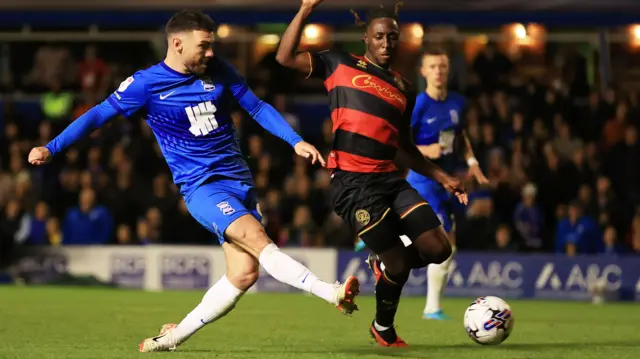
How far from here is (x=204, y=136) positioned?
27.4 feet

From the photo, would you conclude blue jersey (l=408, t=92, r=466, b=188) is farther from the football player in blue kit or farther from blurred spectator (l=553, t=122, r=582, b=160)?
blurred spectator (l=553, t=122, r=582, b=160)

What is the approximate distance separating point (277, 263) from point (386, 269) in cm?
130

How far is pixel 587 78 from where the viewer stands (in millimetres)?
22391

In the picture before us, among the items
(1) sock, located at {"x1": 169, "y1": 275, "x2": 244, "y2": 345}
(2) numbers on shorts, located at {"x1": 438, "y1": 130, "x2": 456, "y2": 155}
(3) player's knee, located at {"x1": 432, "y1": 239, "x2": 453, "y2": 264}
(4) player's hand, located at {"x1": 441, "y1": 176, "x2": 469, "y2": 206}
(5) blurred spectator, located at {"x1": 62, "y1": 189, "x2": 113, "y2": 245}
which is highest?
(2) numbers on shorts, located at {"x1": 438, "y1": 130, "x2": 456, "y2": 155}

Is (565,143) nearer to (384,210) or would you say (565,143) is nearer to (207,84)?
(384,210)

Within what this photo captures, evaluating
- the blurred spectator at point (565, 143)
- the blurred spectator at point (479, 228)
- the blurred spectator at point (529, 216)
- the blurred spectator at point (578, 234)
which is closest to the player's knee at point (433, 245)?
the blurred spectator at point (479, 228)

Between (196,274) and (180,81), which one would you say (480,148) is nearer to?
(196,274)

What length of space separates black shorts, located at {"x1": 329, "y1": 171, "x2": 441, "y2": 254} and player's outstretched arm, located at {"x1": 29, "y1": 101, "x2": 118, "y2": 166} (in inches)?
73.2

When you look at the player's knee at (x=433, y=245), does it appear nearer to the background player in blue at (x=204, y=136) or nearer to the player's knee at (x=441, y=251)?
the player's knee at (x=441, y=251)

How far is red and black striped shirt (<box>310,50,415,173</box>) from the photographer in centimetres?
884

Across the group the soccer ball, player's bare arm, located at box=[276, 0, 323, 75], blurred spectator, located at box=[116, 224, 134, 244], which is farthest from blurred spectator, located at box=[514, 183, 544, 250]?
player's bare arm, located at box=[276, 0, 323, 75]

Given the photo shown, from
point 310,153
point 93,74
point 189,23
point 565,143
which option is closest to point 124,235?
point 93,74

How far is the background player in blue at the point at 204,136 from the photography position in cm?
810

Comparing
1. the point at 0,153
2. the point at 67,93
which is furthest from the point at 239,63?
the point at 0,153
